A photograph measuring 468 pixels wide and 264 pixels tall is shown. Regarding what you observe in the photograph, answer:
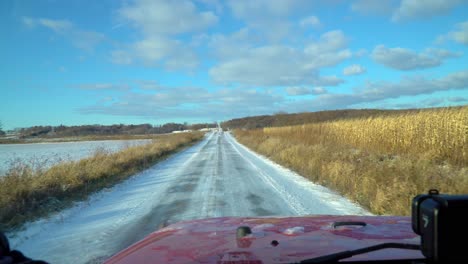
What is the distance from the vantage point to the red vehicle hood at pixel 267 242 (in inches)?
77.4

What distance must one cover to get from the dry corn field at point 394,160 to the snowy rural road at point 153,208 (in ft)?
2.17

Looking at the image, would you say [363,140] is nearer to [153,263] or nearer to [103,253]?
[103,253]

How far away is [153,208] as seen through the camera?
8.39 meters

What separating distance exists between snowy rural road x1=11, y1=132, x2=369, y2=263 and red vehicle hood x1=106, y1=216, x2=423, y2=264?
145 centimetres

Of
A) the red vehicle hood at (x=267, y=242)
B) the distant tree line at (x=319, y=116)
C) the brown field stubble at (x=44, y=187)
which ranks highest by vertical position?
the distant tree line at (x=319, y=116)

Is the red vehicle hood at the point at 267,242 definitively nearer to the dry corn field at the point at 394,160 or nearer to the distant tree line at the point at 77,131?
the dry corn field at the point at 394,160

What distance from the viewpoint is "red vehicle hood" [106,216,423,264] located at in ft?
6.45

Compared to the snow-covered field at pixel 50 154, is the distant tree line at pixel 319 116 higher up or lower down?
higher up

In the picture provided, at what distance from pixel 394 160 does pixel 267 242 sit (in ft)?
36.2

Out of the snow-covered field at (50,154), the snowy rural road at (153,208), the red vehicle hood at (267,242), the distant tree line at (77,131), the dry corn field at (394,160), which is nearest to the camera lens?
the red vehicle hood at (267,242)

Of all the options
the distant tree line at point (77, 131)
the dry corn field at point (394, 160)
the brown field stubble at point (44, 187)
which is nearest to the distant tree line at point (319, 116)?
the dry corn field at point (394, 160)

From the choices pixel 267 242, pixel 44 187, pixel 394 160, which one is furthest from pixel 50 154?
pixel 267 242

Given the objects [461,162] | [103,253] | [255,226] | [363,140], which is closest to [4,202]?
[103,253]

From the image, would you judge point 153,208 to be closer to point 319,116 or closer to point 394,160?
point 394,160
